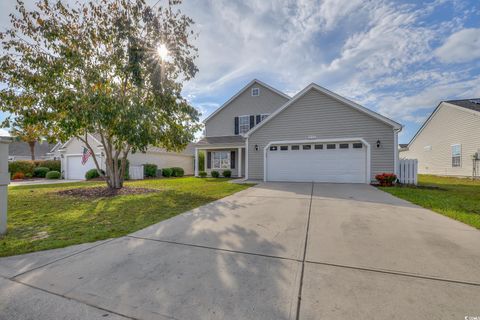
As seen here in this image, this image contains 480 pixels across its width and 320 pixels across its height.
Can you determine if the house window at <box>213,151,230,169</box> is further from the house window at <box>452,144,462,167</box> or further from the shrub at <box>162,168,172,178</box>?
the house window at <box>452,144,462,167</box>

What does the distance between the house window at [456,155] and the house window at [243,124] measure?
16647mm

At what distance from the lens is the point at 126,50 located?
815 cm

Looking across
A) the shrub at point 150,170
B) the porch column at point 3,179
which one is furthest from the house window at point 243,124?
the porch column at point 3,179

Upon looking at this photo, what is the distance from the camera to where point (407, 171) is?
10781 millimetres

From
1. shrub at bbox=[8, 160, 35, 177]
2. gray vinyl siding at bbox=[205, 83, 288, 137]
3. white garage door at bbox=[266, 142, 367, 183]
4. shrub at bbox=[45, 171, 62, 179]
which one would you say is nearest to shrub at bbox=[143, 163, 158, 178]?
gray vinyl siding at bbox=[205, 83, 288, 137]

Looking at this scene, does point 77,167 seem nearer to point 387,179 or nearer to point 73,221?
point 73,221

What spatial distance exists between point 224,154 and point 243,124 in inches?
124

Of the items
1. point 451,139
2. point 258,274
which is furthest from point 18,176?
point 451,139

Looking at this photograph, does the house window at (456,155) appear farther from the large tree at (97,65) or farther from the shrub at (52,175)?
the shrub at (52,175)

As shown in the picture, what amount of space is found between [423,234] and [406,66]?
11554 mm

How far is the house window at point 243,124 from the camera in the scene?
17922mm

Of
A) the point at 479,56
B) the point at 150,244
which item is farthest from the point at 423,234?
the point at 479,56

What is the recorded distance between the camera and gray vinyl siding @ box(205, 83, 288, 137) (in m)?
17.3

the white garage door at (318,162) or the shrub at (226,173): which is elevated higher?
the white garage door at (318,162)
